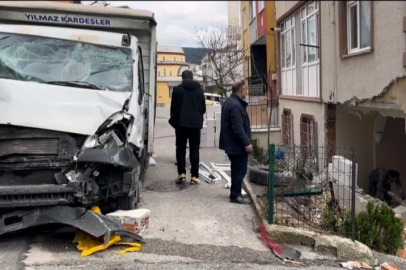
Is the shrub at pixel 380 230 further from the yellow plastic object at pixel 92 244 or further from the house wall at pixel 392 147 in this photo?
the house wall at pixel 392 147

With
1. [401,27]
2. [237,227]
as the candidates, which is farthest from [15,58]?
[401,27]

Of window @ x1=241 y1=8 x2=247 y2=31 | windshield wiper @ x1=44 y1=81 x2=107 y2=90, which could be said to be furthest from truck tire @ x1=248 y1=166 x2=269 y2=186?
window @ x1=241 y1=8 x2=247 y2=31

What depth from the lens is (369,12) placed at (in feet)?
27.0

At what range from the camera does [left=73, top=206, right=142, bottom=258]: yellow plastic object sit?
482 centimetres

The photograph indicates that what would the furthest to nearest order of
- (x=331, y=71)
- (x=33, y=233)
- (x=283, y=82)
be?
(x=283, y=82) < (x=331, y=71) < (x=33, y=233)

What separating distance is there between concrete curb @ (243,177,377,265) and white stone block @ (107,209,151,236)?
4.74 ft

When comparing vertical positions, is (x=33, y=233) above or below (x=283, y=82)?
below

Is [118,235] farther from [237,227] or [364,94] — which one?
[364,94]

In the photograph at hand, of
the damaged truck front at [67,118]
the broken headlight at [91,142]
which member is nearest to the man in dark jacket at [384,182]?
the damaged truck front at [67,118]

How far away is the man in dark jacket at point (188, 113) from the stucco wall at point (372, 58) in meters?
2.96

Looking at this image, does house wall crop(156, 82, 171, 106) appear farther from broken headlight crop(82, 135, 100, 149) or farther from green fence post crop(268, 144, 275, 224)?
broken headlight crop(82, 135, 100, 149)

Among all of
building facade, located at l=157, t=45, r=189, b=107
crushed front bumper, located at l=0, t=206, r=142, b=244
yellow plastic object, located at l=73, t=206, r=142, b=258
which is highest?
building facade, located at l=157, t=45, r=189, b=107

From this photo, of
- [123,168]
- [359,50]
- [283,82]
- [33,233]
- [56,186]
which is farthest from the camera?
[283,82]

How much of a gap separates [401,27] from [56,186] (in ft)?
17.8
